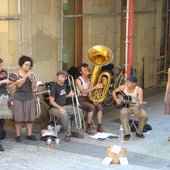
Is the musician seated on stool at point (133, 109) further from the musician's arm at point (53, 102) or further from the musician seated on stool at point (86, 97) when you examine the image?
the musician's arm at point (53, 102)

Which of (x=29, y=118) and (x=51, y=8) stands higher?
(x=51, y=8)

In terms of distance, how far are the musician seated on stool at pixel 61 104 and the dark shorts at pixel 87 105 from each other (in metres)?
0.35

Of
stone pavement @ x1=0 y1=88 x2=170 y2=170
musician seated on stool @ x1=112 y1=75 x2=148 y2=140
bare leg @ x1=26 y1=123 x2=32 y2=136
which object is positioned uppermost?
musician seated on stool @ x1=112 y1=75 x2=148 y2=140

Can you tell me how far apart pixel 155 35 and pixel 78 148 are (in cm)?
643

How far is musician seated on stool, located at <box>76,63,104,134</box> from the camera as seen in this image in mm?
8844

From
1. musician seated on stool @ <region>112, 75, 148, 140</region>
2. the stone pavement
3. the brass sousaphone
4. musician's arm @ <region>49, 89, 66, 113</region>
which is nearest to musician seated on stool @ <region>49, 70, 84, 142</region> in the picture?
musician's arm @ <region>49, 89, 66, 113</region>

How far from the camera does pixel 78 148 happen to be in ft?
26.2

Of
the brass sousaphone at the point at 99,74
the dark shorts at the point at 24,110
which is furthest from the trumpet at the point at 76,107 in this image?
the dark shorts at the point at 24,110

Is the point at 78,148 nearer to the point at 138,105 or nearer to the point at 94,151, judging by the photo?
the point at 94,151

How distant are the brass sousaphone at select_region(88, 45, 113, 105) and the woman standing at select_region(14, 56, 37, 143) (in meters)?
1.25

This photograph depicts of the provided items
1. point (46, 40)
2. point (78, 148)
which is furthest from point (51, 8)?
point (78, 148)

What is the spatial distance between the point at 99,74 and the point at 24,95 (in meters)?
1.63

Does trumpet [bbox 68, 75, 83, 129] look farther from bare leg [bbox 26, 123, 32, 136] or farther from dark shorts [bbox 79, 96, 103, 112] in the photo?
bare leg [bbox 26, 123, 32, 136]

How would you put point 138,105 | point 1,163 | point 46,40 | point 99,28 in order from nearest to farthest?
1. point 1,163
2. point 138,105
3. point 46,40
4. point 99,28
